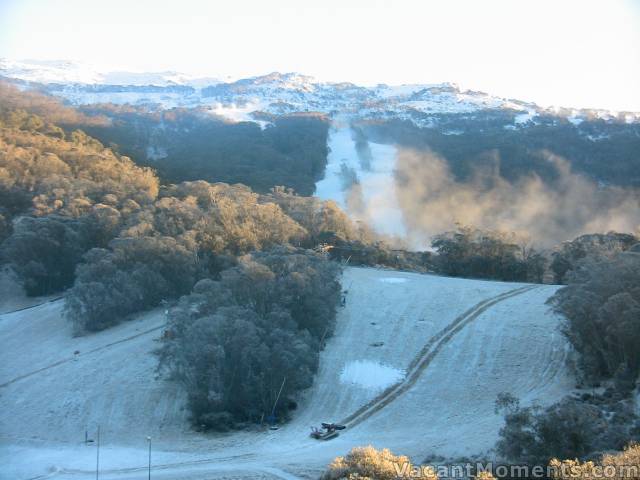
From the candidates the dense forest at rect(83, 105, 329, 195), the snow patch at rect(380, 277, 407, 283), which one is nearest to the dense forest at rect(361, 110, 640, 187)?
the dense forest at rect(83, 105, 329, 195)

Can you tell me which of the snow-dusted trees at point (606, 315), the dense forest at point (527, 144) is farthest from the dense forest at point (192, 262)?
the dense forest at point (527, 144)

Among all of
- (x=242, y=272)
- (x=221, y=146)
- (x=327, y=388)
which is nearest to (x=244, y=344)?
(x=327, y=388)

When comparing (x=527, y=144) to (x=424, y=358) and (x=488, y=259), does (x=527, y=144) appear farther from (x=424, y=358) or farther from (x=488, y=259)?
(x=424, y=358)

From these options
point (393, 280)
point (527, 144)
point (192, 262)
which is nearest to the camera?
point (192, 262)

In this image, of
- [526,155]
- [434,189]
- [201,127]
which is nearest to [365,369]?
[434,189]

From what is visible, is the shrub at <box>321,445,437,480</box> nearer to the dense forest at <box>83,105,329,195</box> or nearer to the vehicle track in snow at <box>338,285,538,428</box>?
the vehicle track in snow at <box>338,285,538,428</box>

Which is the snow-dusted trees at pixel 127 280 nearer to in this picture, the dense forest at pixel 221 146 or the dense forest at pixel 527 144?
the dense forest at pixel 221 146
